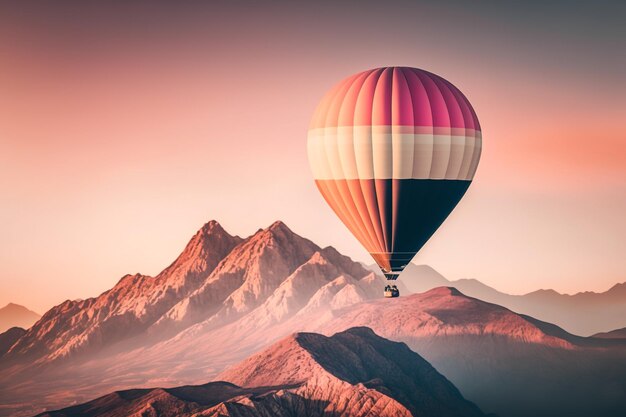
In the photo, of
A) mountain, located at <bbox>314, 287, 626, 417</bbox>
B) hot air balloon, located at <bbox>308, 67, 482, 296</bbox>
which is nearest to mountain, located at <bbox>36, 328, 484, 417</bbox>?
mountain, located at <bbox>314, 287, 626, 417</bbox>

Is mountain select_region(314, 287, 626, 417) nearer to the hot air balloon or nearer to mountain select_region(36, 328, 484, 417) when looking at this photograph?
mountain select_region(36, 328, 484, 417)

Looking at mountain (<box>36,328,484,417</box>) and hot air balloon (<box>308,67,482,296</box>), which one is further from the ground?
hot air balloon (<box>308,67,482,296</box>)

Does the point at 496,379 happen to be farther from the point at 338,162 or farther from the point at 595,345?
the point at 338,162

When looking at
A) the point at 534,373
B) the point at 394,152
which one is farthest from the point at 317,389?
the point at 534,373

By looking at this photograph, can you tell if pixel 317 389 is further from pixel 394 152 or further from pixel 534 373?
pixel 534 373

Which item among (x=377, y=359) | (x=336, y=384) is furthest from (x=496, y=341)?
(x=336, y=384)

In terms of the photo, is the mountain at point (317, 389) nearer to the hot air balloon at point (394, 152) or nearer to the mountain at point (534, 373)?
the mountain at point (534, 373)
